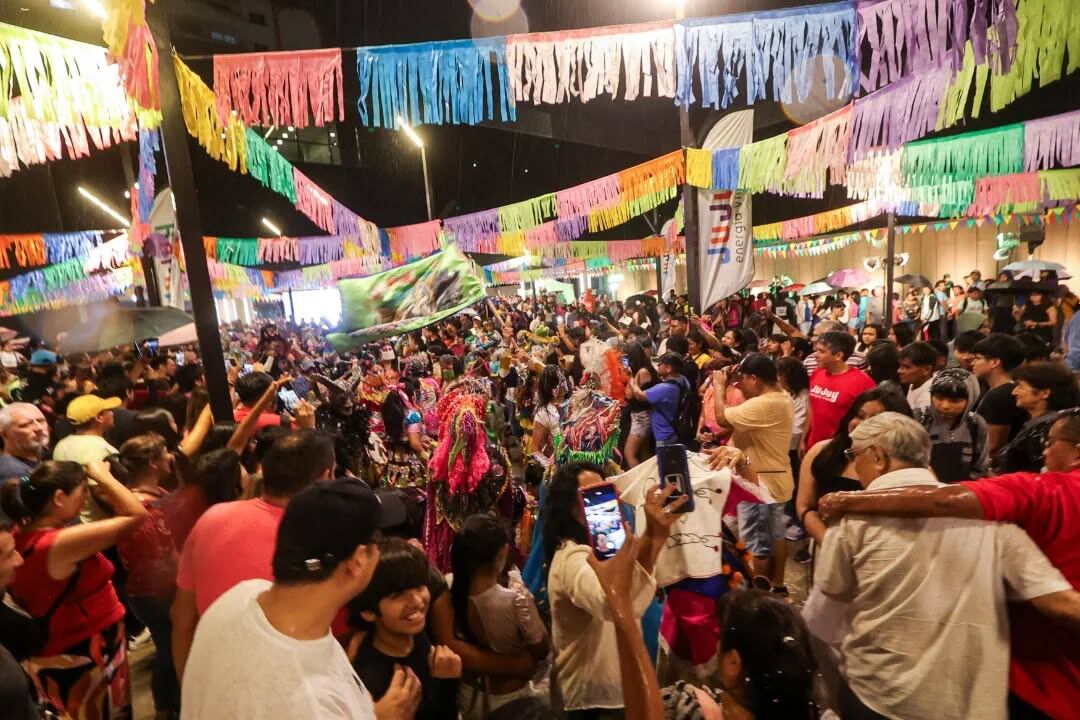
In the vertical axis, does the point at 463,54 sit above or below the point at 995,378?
above

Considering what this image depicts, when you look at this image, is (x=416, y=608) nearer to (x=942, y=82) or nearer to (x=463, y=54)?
(x=463, y=54)

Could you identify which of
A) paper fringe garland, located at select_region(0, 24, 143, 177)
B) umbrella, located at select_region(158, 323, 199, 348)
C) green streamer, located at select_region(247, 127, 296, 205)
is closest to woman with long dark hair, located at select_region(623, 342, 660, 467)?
green streamer, located at select_region(247, 127, 296, 205)

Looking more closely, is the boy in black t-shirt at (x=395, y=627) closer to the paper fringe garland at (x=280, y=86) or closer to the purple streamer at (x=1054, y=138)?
the paper fringe garland at (x=280, y=86)

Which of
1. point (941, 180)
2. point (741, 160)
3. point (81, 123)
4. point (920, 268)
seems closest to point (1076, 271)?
point (920, 268)

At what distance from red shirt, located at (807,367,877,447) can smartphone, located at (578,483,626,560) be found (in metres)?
2.94

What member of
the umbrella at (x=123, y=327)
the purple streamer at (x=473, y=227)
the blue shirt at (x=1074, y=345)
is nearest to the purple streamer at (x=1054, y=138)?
the blue shirt at (x=1074, y=345)

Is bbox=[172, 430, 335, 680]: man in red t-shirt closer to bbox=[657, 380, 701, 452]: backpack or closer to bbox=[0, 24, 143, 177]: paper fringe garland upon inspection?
bbox=[0, 24, 143, 177]: paper fringe garland

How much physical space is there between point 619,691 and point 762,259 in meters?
31.1

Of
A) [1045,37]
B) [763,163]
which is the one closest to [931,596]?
[1045,37]

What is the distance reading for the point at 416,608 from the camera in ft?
5.95

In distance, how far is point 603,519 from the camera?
2096 millimetres

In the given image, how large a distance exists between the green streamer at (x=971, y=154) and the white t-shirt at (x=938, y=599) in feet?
23.1

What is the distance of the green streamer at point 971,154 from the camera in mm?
6781

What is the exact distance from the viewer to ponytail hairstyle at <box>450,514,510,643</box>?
216 cm
